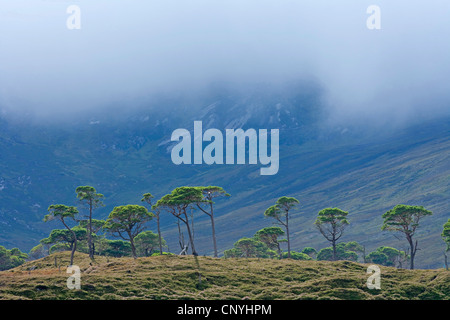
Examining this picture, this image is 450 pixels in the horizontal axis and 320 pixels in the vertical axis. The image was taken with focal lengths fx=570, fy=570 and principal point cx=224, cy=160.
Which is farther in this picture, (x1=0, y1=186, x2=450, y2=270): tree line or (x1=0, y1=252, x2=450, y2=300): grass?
(x1=0, y1=186, x2=450, y2=270): tree line

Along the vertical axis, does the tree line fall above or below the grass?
above

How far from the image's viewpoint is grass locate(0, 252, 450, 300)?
7419cm

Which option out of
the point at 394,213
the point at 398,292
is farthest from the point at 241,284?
the point at 394,213

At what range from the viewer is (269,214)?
124438 mm

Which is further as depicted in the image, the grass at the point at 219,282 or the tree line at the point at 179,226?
the tree line at the point at 179,226

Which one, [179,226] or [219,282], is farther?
[179,226]

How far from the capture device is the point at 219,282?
82625 mm

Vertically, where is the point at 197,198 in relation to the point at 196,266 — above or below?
above

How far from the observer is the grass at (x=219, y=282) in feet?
243

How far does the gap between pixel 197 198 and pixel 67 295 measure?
28644 mm

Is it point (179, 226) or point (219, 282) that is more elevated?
point (179, 226)
